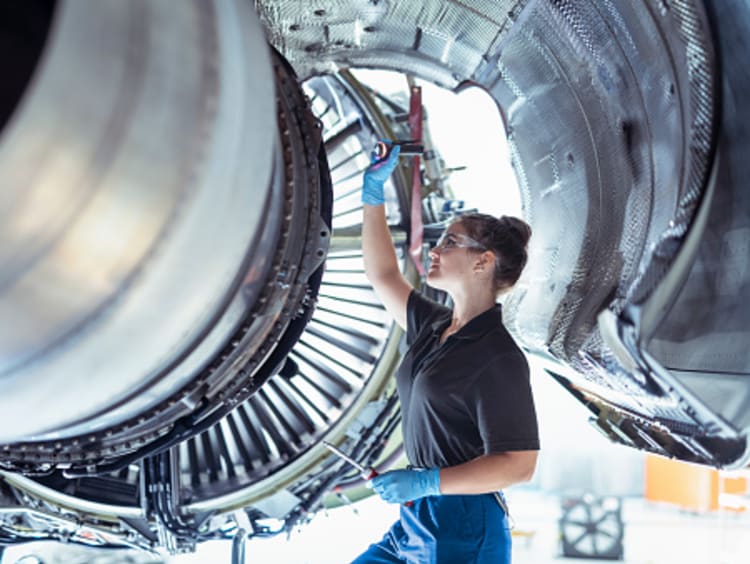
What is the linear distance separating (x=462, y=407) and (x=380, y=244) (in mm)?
581

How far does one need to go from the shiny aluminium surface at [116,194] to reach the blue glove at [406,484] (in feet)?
3.52

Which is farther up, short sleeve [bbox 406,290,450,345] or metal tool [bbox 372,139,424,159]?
metal tool [bbox 372,139,424,159]

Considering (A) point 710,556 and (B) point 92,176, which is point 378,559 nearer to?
(B) point 92,176

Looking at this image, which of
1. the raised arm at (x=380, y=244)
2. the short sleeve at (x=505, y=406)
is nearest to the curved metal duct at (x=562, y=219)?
the short sleeve at (x=505, y=406)

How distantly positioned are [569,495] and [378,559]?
18.4ft

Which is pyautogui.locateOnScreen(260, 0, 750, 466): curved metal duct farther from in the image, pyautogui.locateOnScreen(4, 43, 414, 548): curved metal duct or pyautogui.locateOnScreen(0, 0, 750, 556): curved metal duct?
pyautogui.locateOnScreen(4, 43, 414, 548): curved metal duct

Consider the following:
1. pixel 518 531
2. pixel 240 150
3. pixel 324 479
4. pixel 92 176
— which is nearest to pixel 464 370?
pixel 324 479

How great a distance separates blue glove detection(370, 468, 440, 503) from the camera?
6.27 feet

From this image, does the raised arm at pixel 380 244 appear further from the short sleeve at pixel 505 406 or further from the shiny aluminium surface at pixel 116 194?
the shiny aluminium surface at pixel 116 194

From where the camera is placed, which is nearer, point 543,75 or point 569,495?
point 543,75

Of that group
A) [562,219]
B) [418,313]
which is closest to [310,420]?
[418,313]

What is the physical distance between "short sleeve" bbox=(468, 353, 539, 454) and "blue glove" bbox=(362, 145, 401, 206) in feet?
2.06

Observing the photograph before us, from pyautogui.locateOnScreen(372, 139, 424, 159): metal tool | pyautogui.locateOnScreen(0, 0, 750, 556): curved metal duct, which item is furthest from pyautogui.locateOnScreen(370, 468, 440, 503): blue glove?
pyautogui.locateOnScreen(372, 139, 424, 159): metal tool

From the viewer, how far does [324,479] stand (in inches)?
113
